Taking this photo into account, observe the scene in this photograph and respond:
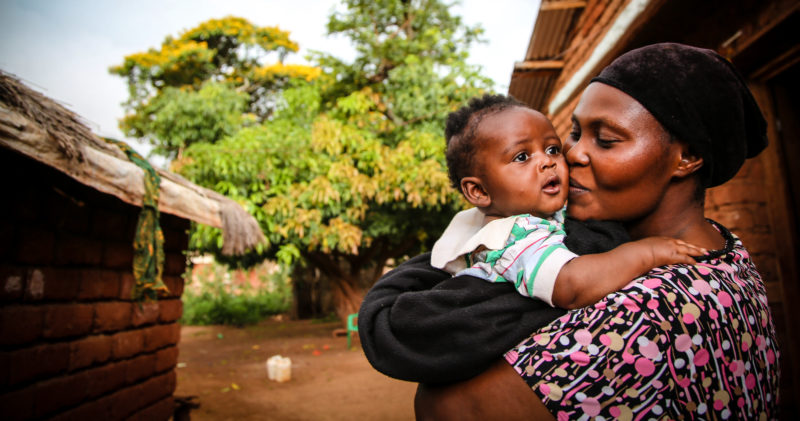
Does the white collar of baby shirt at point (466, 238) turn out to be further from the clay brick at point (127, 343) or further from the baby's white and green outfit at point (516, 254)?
the clay brick at point (127, 343)

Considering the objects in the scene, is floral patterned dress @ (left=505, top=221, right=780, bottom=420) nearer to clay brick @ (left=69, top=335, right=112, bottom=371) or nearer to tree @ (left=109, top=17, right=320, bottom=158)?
clay brick @ (left=69, top=335, right=112, bottom=371)

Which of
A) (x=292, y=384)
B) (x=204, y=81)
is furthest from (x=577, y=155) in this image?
(x=204, y=81)

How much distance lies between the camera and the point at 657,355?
1012mm

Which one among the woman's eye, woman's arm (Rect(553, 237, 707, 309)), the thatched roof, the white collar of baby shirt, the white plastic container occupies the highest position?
the thatched roof

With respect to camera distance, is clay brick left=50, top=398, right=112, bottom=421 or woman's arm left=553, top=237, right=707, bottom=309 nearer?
woman's arm left=553, top=237, right=707, bottom=309

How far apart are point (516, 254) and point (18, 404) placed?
3.54 metres

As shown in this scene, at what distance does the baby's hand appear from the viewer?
1087 mm

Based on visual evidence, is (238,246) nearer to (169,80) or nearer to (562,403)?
(562,403)

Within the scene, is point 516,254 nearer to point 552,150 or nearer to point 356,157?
point 552,150

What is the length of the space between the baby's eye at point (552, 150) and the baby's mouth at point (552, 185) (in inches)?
5.7

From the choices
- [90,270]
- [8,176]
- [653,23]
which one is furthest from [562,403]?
[90,270]

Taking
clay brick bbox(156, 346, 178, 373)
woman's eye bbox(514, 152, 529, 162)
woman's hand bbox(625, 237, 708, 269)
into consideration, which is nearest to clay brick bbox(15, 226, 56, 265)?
clay brick bbox(156, 346, 178, 373)

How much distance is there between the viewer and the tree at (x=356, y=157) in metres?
9.05

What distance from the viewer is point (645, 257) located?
109 cm
